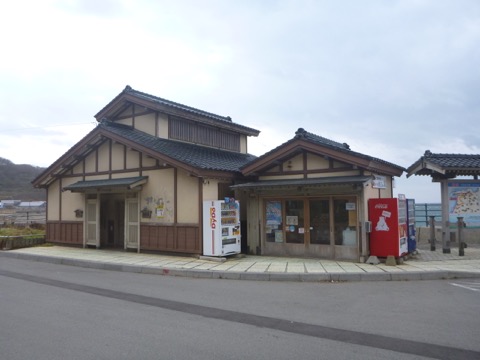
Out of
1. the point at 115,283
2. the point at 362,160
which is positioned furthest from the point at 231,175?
the point at 115,283

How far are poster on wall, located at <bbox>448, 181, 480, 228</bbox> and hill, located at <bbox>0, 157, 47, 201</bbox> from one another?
7578cm

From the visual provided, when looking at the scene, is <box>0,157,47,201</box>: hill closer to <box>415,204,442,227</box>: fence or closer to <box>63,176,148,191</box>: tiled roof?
<box>63,176,148,191</box>: tiled roof

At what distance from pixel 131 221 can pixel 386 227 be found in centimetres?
979

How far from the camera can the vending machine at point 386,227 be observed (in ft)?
38.8

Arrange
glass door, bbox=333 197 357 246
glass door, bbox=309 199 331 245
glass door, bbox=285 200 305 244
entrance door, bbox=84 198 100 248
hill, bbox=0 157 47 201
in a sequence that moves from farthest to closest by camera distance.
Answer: hill, bbox=0 157 47 201 < entrance door, bbox=84 198 100 248 < glass door, bbox=285 200 305 244 < glass door, bbox=309 199 331 245 < glass door, bbox=333 197 357 246

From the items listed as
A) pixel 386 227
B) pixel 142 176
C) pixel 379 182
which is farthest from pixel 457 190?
pixel 142 176

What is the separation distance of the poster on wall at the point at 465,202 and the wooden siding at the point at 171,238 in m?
9.51

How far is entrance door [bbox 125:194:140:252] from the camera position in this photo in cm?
1584

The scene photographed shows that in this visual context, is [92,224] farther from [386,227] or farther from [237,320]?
[237,320]

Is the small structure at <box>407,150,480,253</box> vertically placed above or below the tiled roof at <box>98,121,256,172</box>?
below

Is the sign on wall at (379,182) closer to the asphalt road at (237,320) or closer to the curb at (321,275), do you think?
the curb at (321,275)

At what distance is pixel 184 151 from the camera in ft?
52.2

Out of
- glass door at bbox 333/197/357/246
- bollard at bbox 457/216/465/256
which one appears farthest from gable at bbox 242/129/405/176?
bollard at bbox 457/216/465/256

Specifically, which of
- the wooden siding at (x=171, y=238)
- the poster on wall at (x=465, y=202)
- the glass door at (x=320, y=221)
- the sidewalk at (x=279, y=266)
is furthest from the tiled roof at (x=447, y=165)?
the wooden siding at (x=171, y=238)
